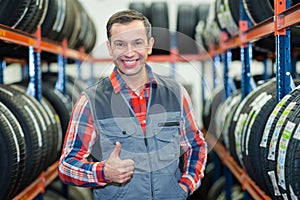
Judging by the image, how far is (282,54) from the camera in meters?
2.56

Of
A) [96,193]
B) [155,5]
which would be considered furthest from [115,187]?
[155,5]

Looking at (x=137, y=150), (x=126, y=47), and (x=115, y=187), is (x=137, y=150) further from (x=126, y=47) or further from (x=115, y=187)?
(x=126, y=47)

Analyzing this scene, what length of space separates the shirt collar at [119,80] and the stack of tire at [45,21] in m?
0.86

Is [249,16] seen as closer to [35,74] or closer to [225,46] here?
[225,46]

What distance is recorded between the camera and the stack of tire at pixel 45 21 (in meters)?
2.90

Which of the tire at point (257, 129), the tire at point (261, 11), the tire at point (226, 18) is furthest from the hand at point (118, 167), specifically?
the tire at point (226, 18)

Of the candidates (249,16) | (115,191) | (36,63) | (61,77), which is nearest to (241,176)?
(249,16)

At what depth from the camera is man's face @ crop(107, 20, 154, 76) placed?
2.15 m

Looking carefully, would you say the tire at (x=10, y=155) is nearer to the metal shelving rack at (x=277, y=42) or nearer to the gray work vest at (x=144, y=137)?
the gray work vest at (x=144, y=137)

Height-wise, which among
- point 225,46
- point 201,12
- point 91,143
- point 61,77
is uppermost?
point 201,12

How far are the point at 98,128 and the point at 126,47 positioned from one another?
0.41m

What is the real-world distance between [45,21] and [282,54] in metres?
2.10

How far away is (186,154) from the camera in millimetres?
2467

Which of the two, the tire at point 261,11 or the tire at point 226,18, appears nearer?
the tire at point 261,11
